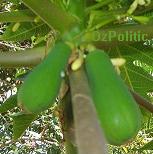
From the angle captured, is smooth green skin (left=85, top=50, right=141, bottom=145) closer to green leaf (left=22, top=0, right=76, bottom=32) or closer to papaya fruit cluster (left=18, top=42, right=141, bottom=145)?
papaya fruit cluster (left=18, top=42, right=141, bottom=145)

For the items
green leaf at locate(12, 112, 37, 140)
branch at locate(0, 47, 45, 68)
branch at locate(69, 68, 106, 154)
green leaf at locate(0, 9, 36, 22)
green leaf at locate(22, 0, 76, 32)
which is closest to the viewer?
branch at locate(69, 68, 106, 154)

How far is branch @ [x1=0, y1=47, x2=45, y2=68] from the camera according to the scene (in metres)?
1.35

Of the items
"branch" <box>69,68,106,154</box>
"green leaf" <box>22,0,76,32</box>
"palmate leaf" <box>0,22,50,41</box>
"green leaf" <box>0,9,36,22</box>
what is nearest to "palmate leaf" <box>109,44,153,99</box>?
"palmate leaf" <box>0,22,50,41</box>

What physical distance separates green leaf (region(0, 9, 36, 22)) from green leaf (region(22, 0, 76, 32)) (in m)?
0.39

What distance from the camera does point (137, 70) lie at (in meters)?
2.00

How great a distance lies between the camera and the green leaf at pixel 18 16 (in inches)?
62.9

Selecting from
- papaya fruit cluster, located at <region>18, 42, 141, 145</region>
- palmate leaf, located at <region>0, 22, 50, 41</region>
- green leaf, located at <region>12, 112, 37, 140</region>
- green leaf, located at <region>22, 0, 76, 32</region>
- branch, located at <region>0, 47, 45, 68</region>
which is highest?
palmate leaf, located at <region>0, 22, 50, 41</region>

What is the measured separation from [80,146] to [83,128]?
0.13 feet

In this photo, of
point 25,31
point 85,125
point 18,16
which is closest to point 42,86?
point 85,125

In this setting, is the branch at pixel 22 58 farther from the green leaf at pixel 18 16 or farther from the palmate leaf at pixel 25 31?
the palmate leaf at pixel 25 31

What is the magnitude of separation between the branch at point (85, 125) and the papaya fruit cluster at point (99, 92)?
0.07 m

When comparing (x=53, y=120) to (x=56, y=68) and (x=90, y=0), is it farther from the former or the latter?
(x=56, y=68)

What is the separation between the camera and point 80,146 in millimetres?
799

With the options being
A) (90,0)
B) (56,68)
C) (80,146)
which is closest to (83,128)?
(80,146)
